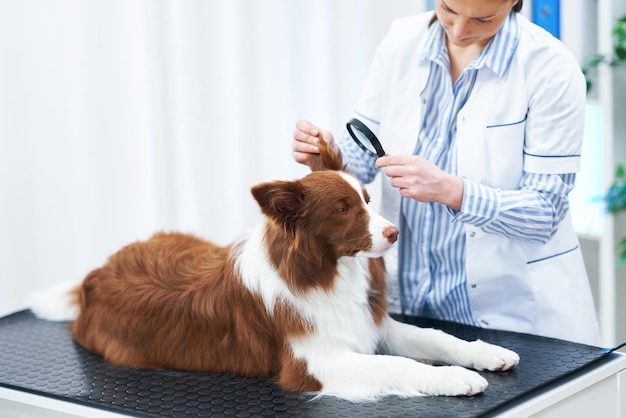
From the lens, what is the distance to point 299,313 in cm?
171

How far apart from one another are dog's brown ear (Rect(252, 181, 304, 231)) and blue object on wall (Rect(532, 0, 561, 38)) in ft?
6.43

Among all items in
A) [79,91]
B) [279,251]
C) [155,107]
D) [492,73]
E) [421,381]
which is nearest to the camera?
[421,381]

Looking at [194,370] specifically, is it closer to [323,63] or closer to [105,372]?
[105,372]

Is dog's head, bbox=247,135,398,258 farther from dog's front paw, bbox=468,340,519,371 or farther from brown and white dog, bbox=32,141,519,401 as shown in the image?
dog's front paw, bbox=468,340,519,371

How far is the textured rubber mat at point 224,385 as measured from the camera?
5.13ft

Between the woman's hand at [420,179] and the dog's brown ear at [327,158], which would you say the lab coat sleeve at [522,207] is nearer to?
the woman's hand at [420,179]

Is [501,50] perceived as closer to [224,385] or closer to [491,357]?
[491,357]

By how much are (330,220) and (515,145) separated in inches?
21.1

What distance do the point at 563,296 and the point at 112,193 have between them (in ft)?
5.30

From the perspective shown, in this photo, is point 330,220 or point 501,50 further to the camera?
point 501,50

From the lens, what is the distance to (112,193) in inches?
119

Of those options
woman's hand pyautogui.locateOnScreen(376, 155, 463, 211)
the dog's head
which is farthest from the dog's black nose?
woman's hand pyautogui.locateOnScreen(376, 155, 463, 211)

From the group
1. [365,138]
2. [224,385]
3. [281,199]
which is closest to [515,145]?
[365,138]

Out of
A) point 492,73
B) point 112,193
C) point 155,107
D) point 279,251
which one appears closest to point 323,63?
point 155,107
